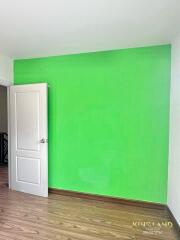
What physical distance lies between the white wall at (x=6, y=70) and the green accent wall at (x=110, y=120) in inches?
15.5

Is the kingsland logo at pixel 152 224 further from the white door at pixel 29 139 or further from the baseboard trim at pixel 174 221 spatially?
the white door at pixel 29 139

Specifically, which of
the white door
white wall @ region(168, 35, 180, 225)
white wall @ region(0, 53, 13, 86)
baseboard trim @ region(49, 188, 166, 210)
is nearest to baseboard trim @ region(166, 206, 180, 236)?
white wall @ region(168, 35, 180, 225)

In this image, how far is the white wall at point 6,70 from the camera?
3.24 m

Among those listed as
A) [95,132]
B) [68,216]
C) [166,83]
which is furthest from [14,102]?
[166,83]

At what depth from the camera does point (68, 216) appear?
2564 mm

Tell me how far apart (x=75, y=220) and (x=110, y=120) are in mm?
1570

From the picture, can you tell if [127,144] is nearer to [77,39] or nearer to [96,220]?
[96,220]

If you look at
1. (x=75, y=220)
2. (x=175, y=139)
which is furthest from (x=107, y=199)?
(x=175, y=139)

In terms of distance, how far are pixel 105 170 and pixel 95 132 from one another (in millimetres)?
662

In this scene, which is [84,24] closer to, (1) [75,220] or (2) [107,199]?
(1) [75,220]

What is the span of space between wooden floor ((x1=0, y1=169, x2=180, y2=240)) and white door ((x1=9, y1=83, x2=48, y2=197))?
31 centimetres

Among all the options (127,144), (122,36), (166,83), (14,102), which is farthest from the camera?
(14,102)

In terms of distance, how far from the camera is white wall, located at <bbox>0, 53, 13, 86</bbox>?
324cm

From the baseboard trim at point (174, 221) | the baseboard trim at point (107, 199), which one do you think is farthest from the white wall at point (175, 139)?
the baseboard trim at point (107, 199)
